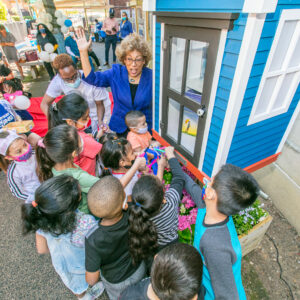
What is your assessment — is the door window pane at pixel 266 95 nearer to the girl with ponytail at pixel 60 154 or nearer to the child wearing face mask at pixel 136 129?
the child wearing face mask at pixel 136 129

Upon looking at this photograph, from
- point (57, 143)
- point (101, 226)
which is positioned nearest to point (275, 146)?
point (101, 226)

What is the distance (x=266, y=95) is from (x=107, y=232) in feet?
6.25

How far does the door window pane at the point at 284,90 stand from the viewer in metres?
2.06

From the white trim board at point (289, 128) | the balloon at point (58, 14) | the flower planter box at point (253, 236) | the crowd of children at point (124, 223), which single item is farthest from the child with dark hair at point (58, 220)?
the balloon at point (58, 14)

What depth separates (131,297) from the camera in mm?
1228

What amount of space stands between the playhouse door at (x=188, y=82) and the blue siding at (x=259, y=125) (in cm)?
33

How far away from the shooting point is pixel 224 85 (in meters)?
1.75

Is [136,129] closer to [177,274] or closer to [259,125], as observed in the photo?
[259,125]

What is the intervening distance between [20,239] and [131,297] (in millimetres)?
2307

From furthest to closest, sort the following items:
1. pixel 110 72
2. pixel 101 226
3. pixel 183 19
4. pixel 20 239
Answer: pixel 20 239 → pixel 110 72 → pixel 183 19 → pixel 101 226

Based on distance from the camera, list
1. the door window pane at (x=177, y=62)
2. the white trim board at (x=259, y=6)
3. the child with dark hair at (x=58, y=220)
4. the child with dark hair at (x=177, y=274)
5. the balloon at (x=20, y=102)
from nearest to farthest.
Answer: the child with dark hair at (x=177, y=274), the white trim board at (x=259, y=6), the child with dark hair at (x=58, y=220), the door window pane at (x=177, y=62), the balloon at (x=20, y=102)

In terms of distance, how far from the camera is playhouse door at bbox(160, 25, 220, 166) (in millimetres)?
1839

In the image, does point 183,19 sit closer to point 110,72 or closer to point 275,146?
point 110,72

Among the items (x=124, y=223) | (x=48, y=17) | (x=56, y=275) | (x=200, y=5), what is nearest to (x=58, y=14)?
(x=48, y=17)
